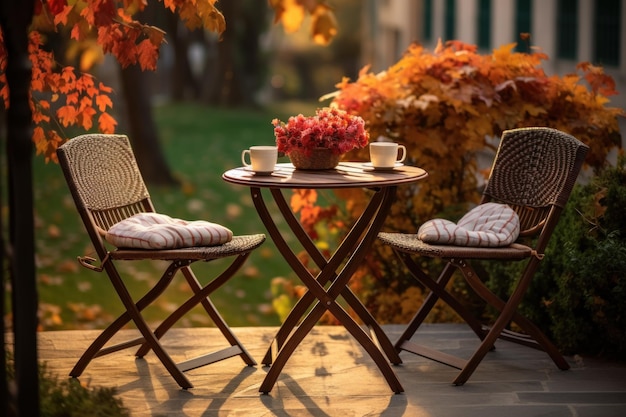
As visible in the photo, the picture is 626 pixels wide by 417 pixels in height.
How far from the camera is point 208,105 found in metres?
25.1

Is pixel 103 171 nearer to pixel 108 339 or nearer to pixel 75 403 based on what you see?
pixel 108 339

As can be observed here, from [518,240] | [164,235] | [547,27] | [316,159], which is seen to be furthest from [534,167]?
[547,27]

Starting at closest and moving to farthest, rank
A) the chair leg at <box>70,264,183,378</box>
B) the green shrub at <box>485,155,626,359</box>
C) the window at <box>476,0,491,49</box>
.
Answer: the chair leg at <box>70,264,183,378</box> → the green shrub at <box>485,155,626,359</box> → the window at <box>476,0,491,49</box>

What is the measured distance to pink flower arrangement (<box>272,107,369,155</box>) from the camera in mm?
5055

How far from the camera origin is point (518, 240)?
5.43 metres

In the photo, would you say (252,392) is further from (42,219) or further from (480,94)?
(42,219)

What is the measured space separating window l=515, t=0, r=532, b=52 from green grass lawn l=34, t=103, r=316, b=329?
15.1 feet

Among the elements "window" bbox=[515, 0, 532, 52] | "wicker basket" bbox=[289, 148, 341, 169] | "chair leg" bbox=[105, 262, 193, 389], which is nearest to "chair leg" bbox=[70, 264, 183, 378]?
"chair leg" bbox=[105, 262, 193, 389]

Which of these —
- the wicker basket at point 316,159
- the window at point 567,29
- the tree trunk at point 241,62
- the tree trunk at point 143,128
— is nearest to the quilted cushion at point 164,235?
the wicker basket at point 316,159

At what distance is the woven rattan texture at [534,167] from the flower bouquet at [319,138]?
2.81ft

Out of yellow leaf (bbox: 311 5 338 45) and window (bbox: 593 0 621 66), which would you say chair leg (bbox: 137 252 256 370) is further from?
window (bbox: 593 0 621 66)

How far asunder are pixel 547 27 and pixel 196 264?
20.6 feet

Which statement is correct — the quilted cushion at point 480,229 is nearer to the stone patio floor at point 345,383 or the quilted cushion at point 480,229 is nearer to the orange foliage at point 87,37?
the stone patio floor at point 345,383

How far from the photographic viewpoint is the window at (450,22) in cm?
2012
